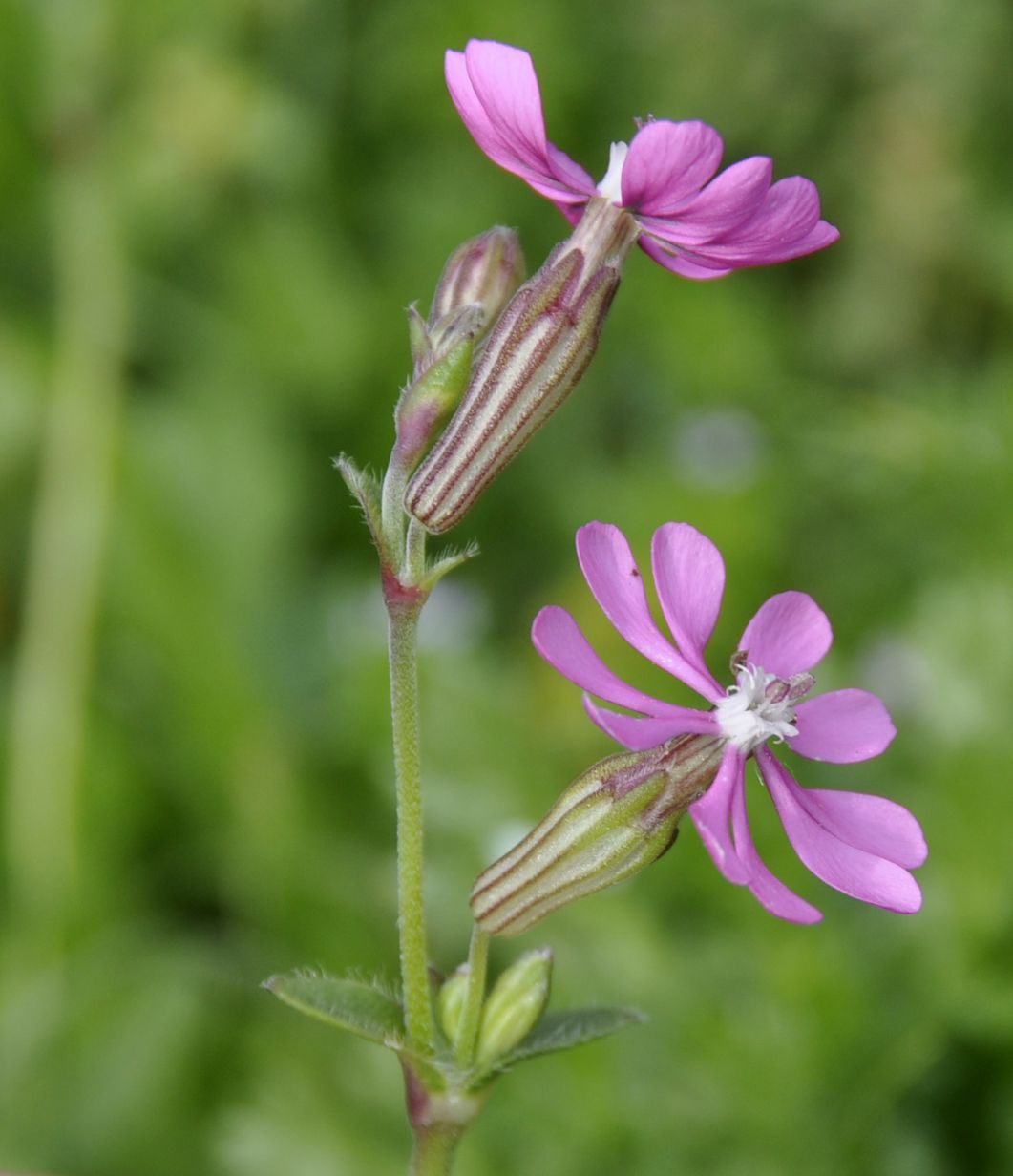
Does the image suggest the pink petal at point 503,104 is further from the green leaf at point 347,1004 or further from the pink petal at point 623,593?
the green leaf at point 347,1004

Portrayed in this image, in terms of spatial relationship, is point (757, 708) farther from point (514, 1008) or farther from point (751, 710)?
point (514, 1008)

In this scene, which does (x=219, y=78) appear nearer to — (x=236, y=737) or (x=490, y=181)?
(x=490, y=181)

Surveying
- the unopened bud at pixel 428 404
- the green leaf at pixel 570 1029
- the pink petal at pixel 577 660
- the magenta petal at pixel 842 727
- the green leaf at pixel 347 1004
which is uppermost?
the unopened bud at pixel 428 404

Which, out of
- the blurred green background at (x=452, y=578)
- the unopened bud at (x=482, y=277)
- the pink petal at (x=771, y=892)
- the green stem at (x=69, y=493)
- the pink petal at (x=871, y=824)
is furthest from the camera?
the green stem at (x=69, y=493)

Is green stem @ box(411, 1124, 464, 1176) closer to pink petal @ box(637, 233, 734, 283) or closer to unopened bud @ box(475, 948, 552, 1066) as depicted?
unopened bud @ box(475, 948, 552, 1066)

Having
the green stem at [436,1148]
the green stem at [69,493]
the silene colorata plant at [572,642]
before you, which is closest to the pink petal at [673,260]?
the silene colorata plant at [572,642]

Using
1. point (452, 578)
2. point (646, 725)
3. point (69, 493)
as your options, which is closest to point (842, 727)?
point (646, 725)

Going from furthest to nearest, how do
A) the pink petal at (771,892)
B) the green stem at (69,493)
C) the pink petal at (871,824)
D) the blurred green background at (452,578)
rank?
the green stem at (69,493) < the blurred green background at (452,578) < the pink petal at (871,824) < the pink petal at (771,892)
